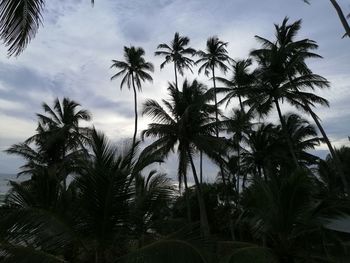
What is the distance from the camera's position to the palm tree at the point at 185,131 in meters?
22.0

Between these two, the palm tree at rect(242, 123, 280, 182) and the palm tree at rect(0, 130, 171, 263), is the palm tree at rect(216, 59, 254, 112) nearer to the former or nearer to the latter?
the palm tree at rect(242, 123, 280, 182)

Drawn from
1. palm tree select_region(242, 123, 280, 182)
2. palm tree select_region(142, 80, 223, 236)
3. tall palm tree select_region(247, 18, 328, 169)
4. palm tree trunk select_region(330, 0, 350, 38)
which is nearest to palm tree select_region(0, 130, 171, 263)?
palm tree trunk select_region(330, 0, 350, 38)

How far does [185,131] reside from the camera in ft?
73.6

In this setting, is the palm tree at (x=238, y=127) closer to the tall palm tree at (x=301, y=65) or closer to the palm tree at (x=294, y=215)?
the tall palm tree at (x=301, y=65)

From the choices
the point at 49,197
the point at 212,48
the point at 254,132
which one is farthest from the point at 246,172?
the point at 49,197

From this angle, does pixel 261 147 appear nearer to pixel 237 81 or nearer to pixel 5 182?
pixel 237 81

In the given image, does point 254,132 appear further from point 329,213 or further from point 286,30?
point 329,213

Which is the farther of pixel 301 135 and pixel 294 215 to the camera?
pixel 301 135

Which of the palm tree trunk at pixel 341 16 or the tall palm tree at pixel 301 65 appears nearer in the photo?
the palm tree trunk at pixel 341 16

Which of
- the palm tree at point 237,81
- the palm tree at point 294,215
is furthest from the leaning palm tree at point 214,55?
the palm tree at point 294,215

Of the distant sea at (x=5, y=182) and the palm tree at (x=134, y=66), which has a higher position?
the palm tree at (x=134, y=66)

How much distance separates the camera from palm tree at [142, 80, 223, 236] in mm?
22016

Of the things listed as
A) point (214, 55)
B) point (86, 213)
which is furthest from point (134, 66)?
point (86, 213)

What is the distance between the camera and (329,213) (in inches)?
357
